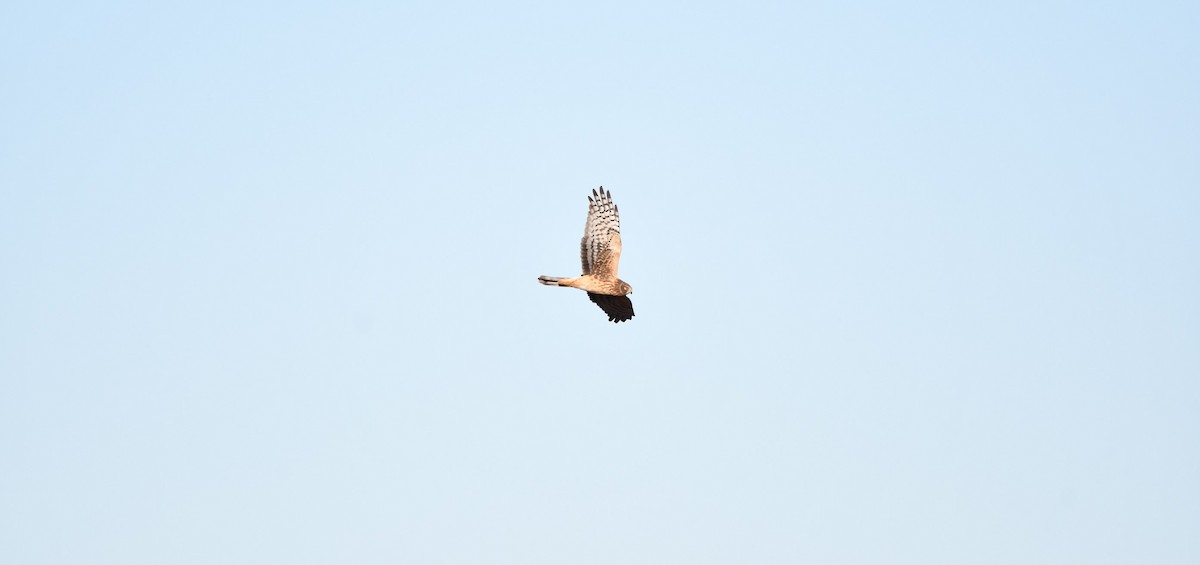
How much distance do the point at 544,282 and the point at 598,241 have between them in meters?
2.84

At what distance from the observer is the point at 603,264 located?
4831 cm

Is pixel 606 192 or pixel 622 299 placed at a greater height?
pixel 606 192

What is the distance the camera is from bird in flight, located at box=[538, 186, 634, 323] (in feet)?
157

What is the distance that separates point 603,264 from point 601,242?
735mm

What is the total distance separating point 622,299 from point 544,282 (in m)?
3.41

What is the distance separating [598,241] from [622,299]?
1.98 metres

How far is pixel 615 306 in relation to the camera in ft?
163

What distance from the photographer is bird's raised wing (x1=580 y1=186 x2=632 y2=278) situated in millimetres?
48312

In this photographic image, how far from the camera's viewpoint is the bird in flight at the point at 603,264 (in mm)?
47844

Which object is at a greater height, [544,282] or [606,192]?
[606,192]

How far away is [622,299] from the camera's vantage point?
161 ft

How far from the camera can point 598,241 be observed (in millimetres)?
48594

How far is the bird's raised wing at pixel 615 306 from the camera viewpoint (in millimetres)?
49219

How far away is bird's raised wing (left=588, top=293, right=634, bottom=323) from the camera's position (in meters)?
49.2
